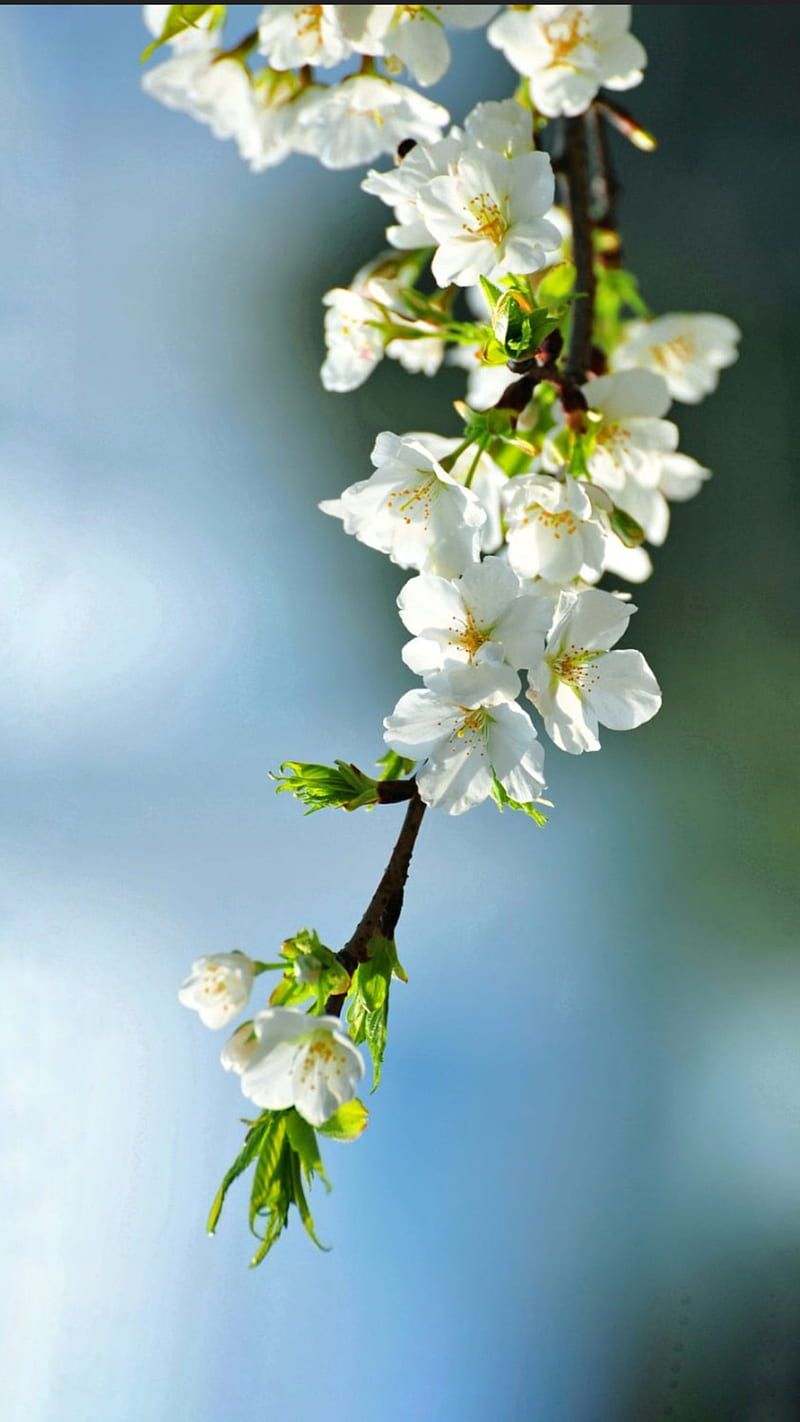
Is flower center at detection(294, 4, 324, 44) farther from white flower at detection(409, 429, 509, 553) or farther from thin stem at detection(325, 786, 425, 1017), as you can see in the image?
thin stem at detection(325, 786, 425, 1017)

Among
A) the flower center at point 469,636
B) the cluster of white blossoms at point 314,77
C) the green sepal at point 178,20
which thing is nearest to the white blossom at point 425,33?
the cluster of white blossoms at point 314,77

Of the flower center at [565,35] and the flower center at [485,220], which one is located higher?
the flower center at [565,35]

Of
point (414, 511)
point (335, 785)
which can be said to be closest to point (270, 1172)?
point (335, 785)

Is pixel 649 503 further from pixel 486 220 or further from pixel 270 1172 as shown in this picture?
pixel 270 1172

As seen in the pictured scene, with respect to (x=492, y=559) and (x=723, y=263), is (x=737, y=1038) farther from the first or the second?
(x=723, y=263)

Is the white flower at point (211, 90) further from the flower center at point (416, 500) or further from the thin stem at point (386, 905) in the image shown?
the thin stem at point (386, 905)

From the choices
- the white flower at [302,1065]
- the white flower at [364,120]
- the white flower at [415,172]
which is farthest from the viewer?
the white flower at [364,120]
